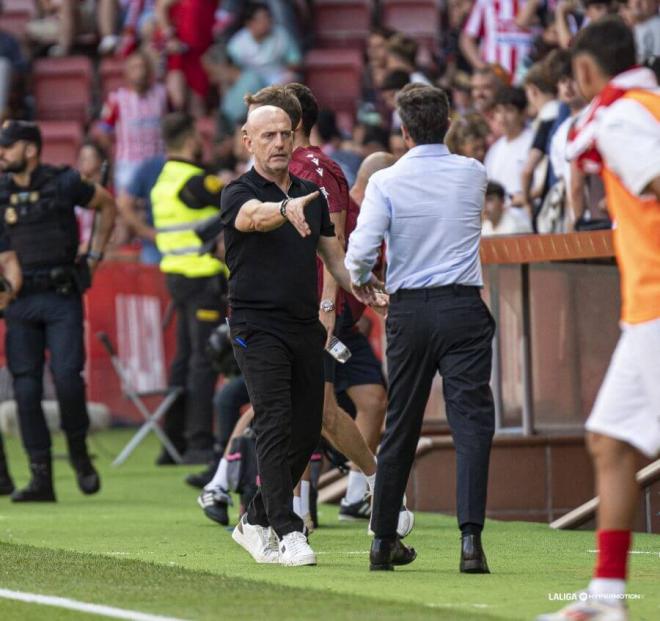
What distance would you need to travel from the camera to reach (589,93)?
18.8 feet

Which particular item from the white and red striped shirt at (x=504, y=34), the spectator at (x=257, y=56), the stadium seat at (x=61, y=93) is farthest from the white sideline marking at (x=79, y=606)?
the stadium seat at (x=61, y=93)

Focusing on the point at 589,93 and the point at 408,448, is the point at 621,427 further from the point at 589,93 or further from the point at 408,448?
the point at 408,448

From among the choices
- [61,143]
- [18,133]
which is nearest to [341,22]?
[61,143]

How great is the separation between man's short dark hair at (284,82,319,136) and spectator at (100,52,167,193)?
9.28 metres

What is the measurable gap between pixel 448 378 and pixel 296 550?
991 millimetres

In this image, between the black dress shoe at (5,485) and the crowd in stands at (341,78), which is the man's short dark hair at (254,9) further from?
the black dress shoe at (5,485)

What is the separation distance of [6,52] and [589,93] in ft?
51.1

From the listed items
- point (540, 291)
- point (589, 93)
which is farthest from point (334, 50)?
point (589, 93)

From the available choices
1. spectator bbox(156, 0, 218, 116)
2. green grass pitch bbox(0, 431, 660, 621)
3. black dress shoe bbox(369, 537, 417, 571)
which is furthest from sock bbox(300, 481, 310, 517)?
spectator bbox(156, 0, 218, 116)

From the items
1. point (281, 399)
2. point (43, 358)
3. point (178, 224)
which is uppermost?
point (281, 399)

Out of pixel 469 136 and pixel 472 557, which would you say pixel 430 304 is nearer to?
pixel 472 557

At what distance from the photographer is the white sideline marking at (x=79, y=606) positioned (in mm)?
5906

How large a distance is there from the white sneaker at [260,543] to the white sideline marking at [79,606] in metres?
1.37

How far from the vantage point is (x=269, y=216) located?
705 cm
